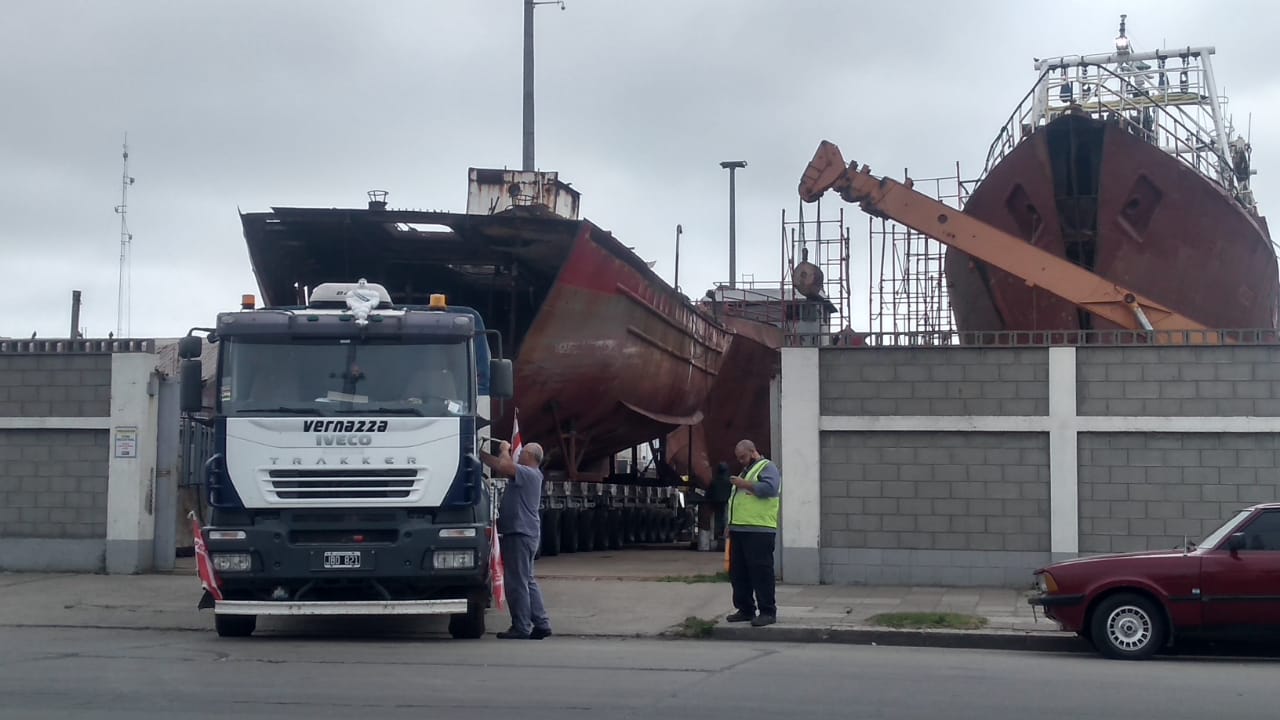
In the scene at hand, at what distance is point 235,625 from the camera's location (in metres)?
11.1

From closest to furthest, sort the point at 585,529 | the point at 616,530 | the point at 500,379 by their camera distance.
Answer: the point at 500,379
the point at 585,529
the point at 616,530

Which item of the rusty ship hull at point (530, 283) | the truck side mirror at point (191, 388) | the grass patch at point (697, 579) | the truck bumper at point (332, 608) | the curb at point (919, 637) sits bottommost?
the curb at point (919, 637)

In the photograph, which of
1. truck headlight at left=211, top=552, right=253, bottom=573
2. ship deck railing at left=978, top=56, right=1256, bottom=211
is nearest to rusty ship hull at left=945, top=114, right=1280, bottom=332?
ship deck railing at left=978, top=56, right=1256, bottom=211

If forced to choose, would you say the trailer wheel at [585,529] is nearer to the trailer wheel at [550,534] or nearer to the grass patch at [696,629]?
the trailer wheel at [550,534]

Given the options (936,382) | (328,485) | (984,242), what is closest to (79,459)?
(328,485)

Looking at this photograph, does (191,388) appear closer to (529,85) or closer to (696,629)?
(696,629)

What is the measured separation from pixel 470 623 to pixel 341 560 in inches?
53.8

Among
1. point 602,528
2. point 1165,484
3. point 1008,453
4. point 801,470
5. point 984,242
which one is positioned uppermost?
point 984,242

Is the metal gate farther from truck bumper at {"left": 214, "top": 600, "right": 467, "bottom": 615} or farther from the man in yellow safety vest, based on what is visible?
the man in yellow safety vest

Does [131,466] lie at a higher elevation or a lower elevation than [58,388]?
lower

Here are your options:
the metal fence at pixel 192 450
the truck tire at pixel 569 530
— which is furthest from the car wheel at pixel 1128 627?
the truck tire at pixel 569 530

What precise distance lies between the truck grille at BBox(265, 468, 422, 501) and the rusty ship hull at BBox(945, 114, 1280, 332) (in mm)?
13051

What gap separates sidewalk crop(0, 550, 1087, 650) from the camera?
11656 millimetres

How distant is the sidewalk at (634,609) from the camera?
1166 cm
